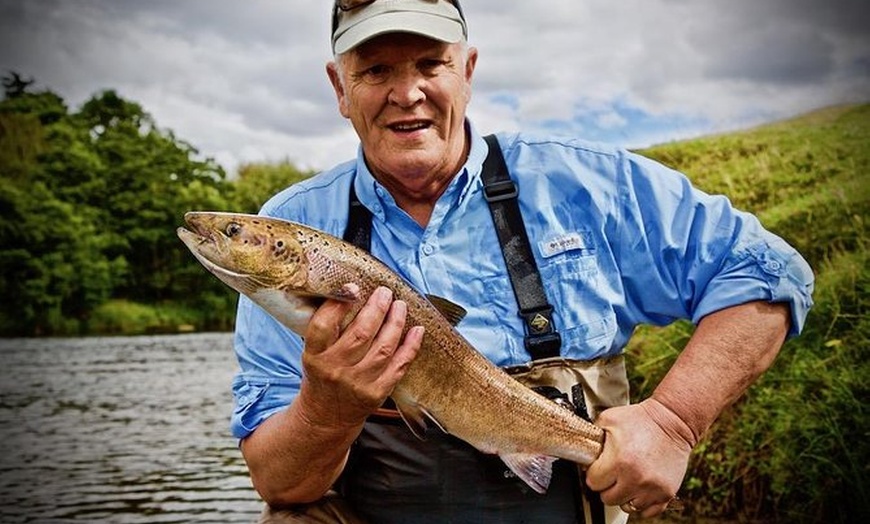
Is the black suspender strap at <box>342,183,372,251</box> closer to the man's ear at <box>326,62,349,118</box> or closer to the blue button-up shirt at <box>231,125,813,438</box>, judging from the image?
the blue button-up shirt at <box>231,125,813,438</box>

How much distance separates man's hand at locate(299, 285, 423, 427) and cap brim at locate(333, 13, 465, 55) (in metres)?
1.19

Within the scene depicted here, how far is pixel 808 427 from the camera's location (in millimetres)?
6020

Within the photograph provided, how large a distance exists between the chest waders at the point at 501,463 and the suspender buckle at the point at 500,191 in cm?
7

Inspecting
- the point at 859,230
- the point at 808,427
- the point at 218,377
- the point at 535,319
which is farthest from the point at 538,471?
the point at 218,377

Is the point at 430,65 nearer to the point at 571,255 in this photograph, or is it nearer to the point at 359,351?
the point at 571,255

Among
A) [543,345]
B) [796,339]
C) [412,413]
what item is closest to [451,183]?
[543,345]

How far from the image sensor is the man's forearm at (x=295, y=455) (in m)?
3.14

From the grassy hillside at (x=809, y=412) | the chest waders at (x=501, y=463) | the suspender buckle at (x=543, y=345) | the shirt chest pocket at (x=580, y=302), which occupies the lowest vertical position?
the grassy hillside at (x=809, y=412)

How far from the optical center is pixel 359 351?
278 centimetres

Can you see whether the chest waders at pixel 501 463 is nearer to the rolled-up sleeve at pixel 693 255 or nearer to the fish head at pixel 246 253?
the rolled-up sleeve at pixel 693 255

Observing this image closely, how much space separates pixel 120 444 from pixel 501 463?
1407 cm

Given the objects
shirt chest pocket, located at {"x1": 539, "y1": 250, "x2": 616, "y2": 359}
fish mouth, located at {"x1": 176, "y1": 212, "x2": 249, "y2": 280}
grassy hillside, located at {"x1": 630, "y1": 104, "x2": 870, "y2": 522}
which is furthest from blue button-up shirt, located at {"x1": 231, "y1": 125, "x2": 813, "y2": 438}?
grassy hillside, located at {"x1": 630, "y1": 104, "x2": 870, "y2": 522}

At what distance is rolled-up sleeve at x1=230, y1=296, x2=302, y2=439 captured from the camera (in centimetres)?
354

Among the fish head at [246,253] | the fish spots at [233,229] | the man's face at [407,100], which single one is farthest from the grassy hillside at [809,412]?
the fish spots at [233,229]
